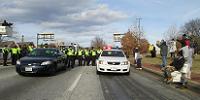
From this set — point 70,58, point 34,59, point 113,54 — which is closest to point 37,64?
point 34,59

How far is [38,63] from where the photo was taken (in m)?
16.9

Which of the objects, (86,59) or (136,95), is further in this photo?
(86,59)

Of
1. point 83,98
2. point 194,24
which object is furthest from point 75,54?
point 194,24

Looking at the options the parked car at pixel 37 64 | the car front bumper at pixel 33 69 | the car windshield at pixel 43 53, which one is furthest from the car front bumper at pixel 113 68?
the car front bumper at pixel 33 69

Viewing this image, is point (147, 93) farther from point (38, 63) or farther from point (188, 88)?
point (38, 63)

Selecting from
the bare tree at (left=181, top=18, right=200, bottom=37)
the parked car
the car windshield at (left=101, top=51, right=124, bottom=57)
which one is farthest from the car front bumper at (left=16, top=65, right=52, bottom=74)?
the bare tree at (left=181, top=18, right=200, bottom=37)

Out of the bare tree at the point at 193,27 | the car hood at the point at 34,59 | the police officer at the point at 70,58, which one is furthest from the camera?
the bare tree at the point at 193,27

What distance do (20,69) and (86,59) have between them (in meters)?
14.2

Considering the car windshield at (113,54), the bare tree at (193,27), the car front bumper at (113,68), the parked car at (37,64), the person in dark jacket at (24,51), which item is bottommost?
the car front bumper at (113,68)

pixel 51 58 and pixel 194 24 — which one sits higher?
pixel 194 24

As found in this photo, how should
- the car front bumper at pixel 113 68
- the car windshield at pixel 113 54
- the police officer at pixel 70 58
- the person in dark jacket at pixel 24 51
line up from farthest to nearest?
the person in dark jacket at pixel 24 51 → the police officer at pixel 70 58 → the car windshield at pixel 113 54 → the car front bumper at pixel 113 68

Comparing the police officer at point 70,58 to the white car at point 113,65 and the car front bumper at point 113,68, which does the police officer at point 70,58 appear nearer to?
the white car at point 113,65

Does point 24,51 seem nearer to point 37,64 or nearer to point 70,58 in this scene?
point 70,58

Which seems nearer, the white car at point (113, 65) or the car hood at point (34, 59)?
the car hood at point (34, 59)
